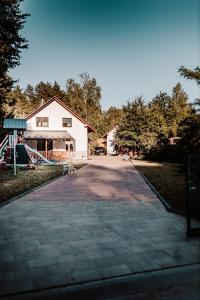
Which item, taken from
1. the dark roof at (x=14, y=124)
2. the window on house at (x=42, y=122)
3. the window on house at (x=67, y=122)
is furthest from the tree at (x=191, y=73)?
the window on house at (x=42, y=122)

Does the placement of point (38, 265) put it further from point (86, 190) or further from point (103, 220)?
point (86, 190)

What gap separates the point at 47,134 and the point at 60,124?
2624 millimetres

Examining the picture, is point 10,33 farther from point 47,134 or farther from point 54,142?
point 54,142

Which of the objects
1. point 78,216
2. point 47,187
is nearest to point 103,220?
point 78,216

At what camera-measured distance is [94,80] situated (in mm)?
69062

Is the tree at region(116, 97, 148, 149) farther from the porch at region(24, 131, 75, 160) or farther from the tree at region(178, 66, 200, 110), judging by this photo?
the tree at region(178, 66, 200, 110)

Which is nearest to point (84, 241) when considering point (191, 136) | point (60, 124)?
point (191, 136)

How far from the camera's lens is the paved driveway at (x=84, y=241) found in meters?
5.14

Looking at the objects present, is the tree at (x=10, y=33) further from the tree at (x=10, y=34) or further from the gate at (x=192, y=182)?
the gate at (x=192, y=182)

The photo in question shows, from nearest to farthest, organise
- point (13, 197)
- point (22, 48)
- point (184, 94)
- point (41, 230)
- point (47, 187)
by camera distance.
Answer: point (41, 230), point (13, 197), point (47, 187), point (22, 48), point (184, 94)

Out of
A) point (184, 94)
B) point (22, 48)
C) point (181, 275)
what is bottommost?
point (181, 275)

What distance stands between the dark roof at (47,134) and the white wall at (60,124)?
0.73 m

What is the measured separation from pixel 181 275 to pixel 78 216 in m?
4.49

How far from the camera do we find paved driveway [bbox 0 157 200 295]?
16.9ft
